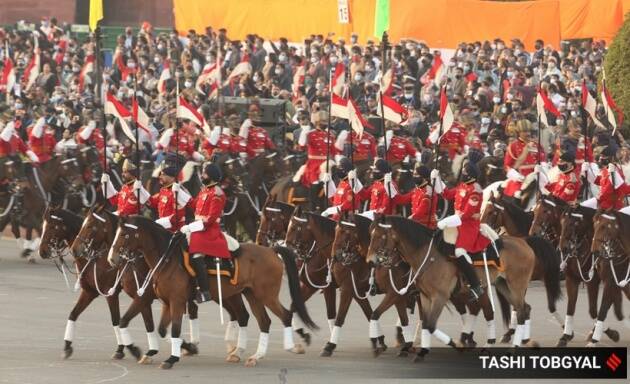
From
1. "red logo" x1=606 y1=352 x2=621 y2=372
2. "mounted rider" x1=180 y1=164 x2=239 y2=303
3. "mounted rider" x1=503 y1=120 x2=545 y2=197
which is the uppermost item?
"mounted rider" x1=503 y1=120 x2=545 y2=197

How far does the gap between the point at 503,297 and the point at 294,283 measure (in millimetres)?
2939

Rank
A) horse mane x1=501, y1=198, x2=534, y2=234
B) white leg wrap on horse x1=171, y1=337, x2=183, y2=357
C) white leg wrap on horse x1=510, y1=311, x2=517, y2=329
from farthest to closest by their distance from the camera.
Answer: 1. horse mane x1=501, y1=198, x2=534, y2=234
2. white leg wrap on horse x1=510, y1=311, x2=517, y2=329
3. white leg wrap on horse x1=171, y1=337, x2=183, y2=357

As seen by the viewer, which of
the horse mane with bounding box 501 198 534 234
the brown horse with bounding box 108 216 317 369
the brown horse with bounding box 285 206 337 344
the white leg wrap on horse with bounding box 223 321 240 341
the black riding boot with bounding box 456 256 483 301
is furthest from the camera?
the horse mane with bounding box 501 198 534 234

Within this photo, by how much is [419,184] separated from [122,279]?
4480 mm

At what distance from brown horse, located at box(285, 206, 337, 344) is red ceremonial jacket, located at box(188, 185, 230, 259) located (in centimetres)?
166

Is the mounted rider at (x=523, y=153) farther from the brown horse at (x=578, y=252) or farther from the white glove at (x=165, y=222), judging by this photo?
the white glove at (x=165, y=222)

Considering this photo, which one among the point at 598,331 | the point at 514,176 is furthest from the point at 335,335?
the point at 514,176

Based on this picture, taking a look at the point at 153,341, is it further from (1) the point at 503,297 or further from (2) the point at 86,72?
(2) the point at 86,72

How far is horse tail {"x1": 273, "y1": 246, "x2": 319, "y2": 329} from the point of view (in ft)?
75.0

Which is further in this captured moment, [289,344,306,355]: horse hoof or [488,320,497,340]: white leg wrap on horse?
[488,320,497,340]: white leg wrap on horse

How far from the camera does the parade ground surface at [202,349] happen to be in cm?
2138

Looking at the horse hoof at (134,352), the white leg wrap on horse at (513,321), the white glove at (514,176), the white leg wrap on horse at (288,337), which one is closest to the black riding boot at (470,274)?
the white leg wrap on horse at (513,321)

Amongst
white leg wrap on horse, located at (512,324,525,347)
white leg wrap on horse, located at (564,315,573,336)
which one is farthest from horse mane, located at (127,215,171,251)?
white leg wrap on horse, located at (564,315,573,336)

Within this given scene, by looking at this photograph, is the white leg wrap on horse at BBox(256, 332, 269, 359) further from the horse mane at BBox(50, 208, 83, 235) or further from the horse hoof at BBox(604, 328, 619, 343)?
the horse hoof at BBox(604, 328, 619, 343)
